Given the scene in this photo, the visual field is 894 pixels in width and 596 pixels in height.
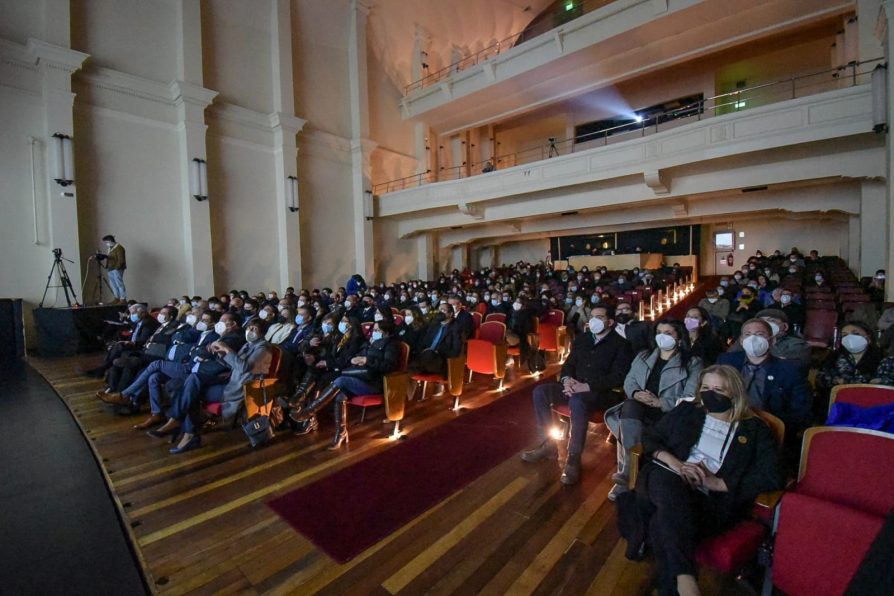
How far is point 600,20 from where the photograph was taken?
33.9 ft

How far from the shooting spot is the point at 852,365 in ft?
8.91

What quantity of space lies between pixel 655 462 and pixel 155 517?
2948 mm

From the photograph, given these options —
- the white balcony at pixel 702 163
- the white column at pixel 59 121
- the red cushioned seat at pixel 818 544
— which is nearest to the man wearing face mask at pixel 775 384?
the red cushioned seat at pixel 818 544

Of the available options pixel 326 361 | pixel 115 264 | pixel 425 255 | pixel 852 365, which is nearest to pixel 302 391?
pixel 326 361

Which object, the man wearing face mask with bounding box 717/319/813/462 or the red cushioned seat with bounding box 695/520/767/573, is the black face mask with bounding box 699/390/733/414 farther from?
the man wearing face mask with bounding box 717/319/813/462

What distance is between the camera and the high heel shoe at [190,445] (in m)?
3.42

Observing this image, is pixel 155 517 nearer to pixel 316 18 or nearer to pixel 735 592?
pixel 735 592

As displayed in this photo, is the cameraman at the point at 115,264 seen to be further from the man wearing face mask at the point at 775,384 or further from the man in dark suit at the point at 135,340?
the man wearing face mask at the point at 775,384

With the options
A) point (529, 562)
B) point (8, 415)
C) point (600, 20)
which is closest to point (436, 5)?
point (600, 20)

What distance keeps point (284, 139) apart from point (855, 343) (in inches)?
501

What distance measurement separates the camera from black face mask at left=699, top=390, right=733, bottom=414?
1.89 meters

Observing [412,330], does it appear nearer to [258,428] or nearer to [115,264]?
[258,428]

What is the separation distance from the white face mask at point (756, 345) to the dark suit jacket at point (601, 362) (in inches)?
31.4

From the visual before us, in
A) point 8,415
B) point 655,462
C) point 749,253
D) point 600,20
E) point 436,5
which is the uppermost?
point 436,5
